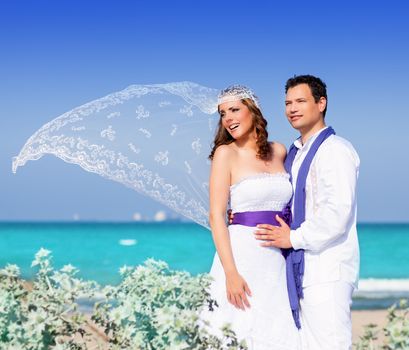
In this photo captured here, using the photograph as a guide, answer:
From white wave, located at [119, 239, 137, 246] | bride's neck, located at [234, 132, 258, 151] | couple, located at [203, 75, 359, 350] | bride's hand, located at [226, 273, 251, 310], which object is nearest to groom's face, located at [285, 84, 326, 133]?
couple, located at [203, 75, 359, 350]

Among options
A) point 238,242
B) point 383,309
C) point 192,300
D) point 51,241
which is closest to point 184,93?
point 238,242

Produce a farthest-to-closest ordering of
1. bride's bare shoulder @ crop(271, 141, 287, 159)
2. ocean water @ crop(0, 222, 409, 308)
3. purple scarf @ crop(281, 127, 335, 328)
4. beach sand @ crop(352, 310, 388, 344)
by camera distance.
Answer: ocean water @ crop(0, 222, 409, 308), beach sand @ crop(352, 310, 388, 344), bride's bare shoulder @ crop(271, 141, 287, 159), purple scarf @ crop(281, 127, 335, 328)

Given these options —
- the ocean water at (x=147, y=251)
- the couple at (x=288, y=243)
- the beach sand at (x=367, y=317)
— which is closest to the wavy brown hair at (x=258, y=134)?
the couple at (x=288, y=243)

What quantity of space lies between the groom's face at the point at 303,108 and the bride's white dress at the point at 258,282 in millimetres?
400

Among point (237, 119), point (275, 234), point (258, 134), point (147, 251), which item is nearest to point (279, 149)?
point (258, 134)

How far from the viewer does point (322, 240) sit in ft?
14.3

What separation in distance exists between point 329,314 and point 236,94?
4.78 feet

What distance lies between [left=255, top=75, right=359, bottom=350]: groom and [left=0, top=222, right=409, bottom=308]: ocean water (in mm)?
15829

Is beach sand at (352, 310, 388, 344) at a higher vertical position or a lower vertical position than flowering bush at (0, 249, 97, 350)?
lower

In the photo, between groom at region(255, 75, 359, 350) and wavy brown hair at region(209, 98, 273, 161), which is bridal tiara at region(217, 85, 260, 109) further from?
groom at region(255, 75, 359, 350)

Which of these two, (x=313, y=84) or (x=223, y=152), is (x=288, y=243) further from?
(x=313, y=84)

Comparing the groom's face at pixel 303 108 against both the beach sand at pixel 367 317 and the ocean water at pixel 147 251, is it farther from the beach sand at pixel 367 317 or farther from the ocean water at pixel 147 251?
the ocean water at pixel 147 251

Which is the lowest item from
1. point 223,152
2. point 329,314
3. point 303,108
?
point 329,314

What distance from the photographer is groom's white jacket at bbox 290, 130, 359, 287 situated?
4.37m
